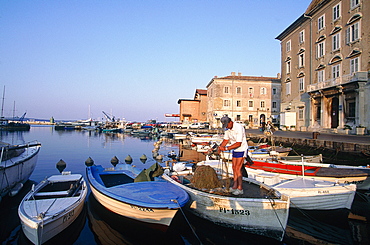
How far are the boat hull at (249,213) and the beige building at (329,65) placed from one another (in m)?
20.7

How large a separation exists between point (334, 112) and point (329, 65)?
5089mm

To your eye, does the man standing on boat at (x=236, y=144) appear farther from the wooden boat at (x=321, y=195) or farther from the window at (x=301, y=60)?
the window at (x=301, y=60)

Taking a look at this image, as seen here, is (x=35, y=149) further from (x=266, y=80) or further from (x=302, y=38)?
(x=266, y=80)

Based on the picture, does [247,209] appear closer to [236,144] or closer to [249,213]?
[249,213]

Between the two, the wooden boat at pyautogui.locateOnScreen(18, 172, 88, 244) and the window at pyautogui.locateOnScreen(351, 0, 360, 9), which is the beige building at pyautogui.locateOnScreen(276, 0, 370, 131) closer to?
the window at pyautogui.locateOnScreen(351, 0, 360, 9)

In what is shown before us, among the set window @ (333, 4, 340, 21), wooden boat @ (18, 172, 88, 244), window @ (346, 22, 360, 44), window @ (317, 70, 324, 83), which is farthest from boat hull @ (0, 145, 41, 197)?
window @ (333, 4, 340, 21)

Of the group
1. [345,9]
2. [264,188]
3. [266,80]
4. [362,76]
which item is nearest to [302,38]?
[345,9]

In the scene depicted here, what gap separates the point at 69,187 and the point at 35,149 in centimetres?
718

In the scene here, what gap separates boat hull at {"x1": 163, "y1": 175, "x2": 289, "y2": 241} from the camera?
6.16 meters

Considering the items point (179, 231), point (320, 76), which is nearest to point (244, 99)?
point (320, 76)

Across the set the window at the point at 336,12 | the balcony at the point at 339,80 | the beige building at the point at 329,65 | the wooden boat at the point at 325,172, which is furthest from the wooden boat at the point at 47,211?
the window at the point at 336,12

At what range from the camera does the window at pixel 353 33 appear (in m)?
22.8

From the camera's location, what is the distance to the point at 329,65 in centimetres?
2691

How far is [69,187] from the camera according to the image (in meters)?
8.84
